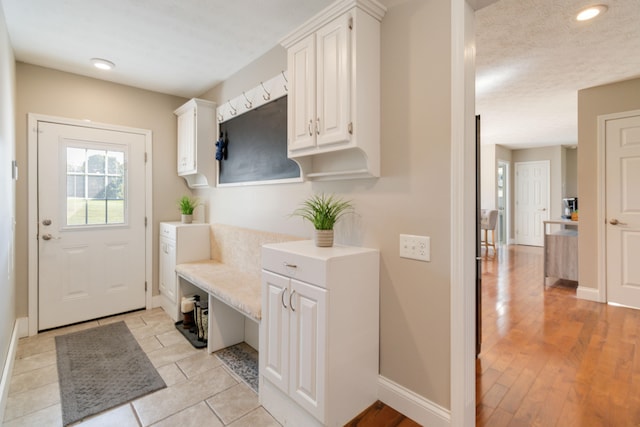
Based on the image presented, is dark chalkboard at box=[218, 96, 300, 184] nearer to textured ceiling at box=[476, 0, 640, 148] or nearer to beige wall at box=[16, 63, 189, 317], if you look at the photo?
beige wall at box=[16, 63, 189, 317]

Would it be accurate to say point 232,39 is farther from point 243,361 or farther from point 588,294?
point 588,294

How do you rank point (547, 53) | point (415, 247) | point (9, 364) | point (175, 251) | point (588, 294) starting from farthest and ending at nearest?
1. point (588, 294)
2. point (175, 251)
3. point (547, 53)
4. point (9, 364)
5. point (415, 247)

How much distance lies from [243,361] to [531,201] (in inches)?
330

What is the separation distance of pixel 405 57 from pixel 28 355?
359cm

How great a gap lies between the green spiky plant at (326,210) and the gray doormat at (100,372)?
155 cm

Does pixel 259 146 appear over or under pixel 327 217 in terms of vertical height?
over

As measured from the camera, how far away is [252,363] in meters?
2.41

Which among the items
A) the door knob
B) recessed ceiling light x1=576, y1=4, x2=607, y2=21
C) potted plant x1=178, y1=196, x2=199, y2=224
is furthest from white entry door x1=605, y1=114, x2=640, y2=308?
potted plant x1=178, y1=196, x2=199, y2=224

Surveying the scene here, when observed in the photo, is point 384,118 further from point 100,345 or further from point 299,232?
point 100,345

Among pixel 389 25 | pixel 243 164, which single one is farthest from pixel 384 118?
pixel 243 164

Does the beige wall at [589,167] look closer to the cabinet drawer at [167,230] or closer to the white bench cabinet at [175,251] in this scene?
the white bench cabinet at [175,251]

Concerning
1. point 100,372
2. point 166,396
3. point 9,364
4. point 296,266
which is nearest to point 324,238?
point 296,266

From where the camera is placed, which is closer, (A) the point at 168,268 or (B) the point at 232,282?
(B) the point at 232,282

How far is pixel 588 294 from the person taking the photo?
12.3 ft
